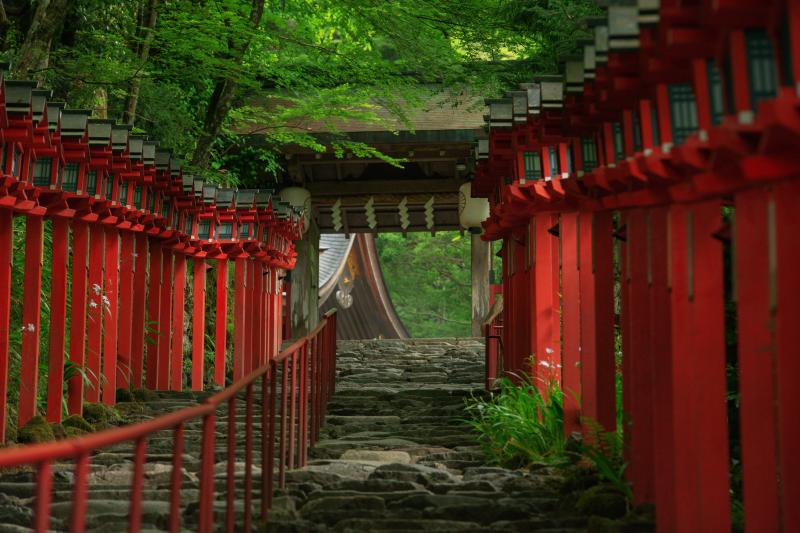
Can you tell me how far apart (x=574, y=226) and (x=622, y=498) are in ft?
7.82

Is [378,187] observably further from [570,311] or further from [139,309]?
[570,311]

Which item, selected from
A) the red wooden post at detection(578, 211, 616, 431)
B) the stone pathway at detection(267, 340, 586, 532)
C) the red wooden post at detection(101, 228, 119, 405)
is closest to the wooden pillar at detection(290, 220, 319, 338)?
the stone pathway at detection(267, 340, 586, 532)

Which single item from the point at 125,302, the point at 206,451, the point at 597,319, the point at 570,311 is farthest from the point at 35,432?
the point at 597,319

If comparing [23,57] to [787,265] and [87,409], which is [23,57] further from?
[787,265]

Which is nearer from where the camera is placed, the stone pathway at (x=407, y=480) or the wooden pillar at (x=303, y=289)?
the stone pathway at (x=407, y=480)

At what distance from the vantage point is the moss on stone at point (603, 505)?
5.43m

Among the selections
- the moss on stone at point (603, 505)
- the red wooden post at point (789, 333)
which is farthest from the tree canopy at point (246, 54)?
the red wooden post at point (789, 333)

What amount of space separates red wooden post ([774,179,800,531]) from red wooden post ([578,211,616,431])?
111 inches

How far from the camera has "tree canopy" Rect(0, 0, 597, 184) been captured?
10492 millimetres

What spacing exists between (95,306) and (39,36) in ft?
9.00

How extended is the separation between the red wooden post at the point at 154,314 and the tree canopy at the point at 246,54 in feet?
6.45

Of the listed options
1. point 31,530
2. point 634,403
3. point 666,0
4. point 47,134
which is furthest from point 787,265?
point 47,134

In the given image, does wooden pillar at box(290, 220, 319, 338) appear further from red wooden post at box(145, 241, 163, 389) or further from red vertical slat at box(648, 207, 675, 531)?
red vertical slat at box(648, 207, 675, 531)

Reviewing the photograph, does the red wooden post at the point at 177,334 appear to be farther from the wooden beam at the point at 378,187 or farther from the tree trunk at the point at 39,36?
the wooden beam at the point at 378,187
